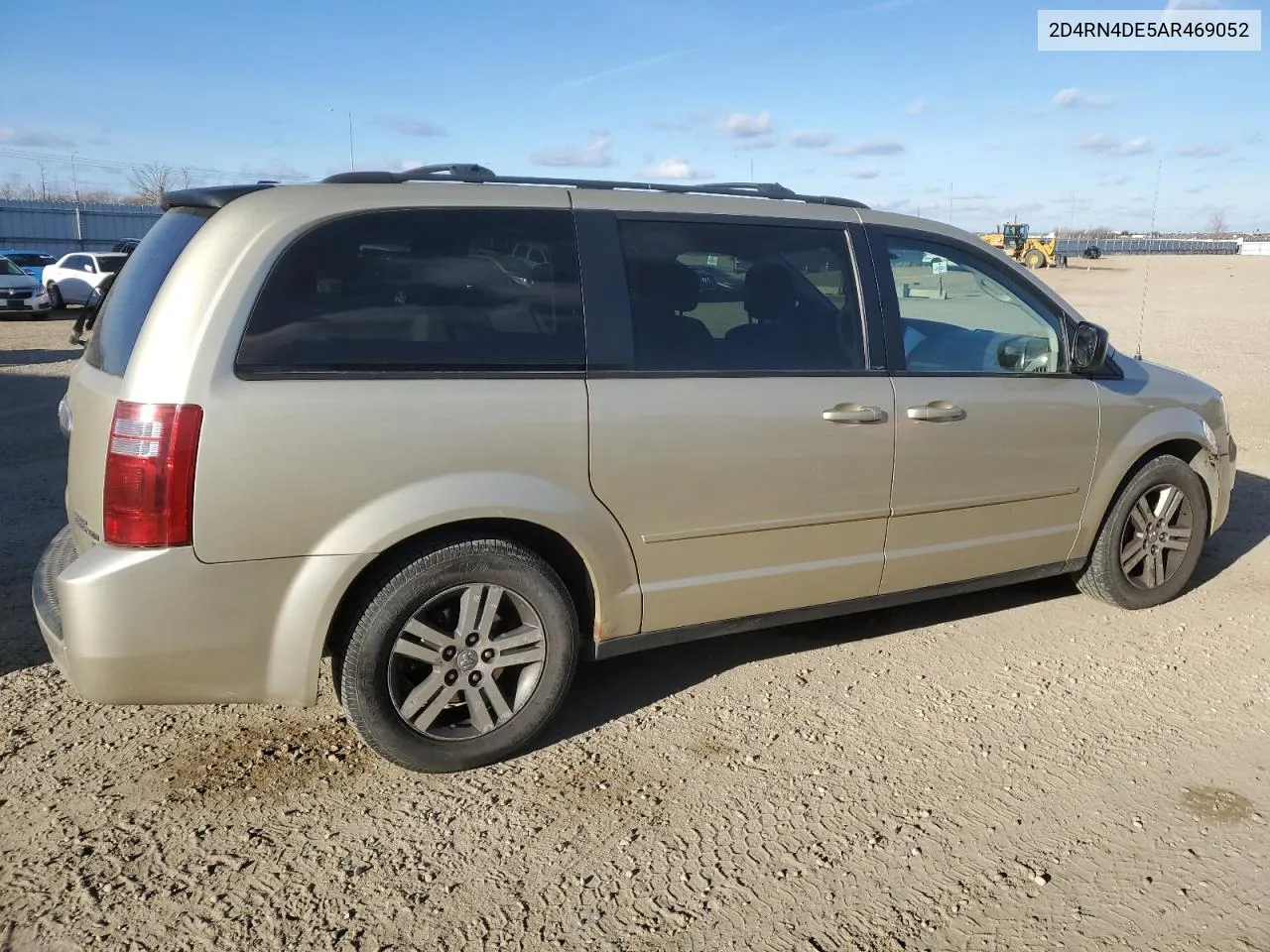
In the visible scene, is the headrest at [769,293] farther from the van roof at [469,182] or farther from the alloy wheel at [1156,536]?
the alloy wheel at [1156,536]

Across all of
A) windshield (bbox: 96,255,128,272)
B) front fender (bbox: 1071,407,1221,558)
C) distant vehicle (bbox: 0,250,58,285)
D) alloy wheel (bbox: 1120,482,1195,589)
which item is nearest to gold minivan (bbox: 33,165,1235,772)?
front fender (bbox: 1071,407,1221,558)

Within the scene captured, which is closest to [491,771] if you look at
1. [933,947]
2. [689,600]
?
[689,600]

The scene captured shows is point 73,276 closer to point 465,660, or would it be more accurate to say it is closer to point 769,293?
point 769,293

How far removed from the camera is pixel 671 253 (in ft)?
12.0

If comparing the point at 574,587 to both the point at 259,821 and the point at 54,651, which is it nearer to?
the point at 259,821

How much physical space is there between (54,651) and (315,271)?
143 centimetres

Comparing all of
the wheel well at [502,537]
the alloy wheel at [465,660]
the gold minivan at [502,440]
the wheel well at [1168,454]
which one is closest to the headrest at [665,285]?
the gold minivan at [502,440]

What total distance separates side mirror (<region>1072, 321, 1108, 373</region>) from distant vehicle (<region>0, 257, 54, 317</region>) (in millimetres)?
24191

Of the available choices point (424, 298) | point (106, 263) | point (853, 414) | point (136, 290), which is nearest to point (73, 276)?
point (106, 263)

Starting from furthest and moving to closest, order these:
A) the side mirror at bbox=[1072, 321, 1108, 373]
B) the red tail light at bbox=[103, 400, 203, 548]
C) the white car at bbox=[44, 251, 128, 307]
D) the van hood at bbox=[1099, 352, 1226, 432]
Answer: the white car at bbox=[44, 251, 128, 307]
the van hood at bbox=[1099, 352, 1226, 432]
the side mirror at bbox=[1072, 321, 1108, 373]
the red tail light at bbox=[103, 400, 203, 548]

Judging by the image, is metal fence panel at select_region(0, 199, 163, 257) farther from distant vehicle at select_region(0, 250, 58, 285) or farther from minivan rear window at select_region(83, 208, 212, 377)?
minivan rear window at select_region(83, 208, 212, 377)

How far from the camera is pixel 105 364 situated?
10.6ft

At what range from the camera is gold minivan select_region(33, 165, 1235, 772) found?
9.63ft

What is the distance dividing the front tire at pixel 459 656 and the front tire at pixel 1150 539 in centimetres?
283
